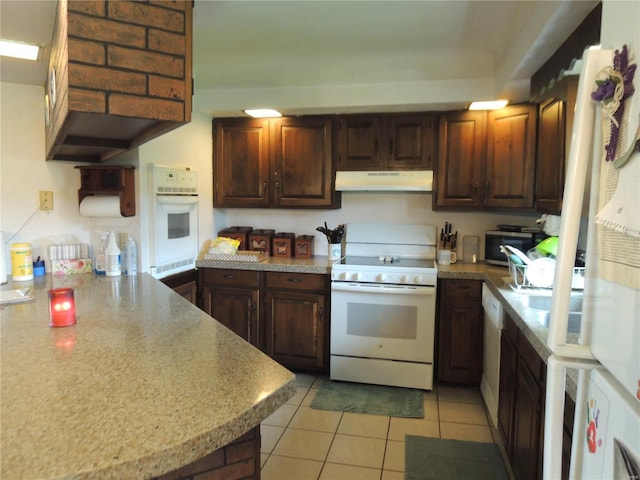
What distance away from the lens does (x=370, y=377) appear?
10.4 ft

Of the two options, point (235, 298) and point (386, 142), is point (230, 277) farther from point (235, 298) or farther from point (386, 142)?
point (386, 142)

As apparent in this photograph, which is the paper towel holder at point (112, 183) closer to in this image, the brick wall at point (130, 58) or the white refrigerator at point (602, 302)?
the brick wall at point (130, 58)

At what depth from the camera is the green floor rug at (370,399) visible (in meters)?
2.84

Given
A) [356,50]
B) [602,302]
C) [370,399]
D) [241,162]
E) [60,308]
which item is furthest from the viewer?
[241,162]

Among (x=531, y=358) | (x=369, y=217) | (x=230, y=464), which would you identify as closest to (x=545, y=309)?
(x=531, y=358)

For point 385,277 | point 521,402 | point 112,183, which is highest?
point 112,183

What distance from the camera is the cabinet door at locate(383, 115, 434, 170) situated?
331cm

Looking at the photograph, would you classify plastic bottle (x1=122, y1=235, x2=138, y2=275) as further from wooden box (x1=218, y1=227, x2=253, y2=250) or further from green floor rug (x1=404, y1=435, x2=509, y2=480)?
green floor rug (x1=404, y1=435, x2=509, y2=480)

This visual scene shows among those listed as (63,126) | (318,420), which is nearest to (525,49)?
(63,126)

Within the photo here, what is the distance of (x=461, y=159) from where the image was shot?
3254 mm

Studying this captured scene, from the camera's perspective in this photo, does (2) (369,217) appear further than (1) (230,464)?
Yes

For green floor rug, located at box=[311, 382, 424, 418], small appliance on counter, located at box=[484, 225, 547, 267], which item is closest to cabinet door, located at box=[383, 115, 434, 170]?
small appliance on counter, located at box=[484, 225, 547, 267]

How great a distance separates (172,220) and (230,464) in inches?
91.9

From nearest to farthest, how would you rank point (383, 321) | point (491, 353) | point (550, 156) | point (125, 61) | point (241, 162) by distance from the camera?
point (125, 61), point (550, 156), point (491, 353), point (383, 321), point (241, 162)
